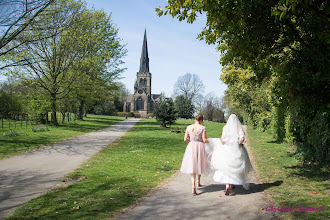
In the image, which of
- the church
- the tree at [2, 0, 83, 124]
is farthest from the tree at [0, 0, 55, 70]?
the church

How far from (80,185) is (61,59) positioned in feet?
62.3

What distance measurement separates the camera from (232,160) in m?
6.39

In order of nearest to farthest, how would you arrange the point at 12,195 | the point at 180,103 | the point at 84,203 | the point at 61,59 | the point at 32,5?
the point at 84,203 → the point at 12,195 → the point at 32,5 → the point at 61,59 → the point at 180,103

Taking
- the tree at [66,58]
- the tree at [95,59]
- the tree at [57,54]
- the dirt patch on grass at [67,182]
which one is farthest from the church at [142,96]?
the dirt patch on grass at [67,182]

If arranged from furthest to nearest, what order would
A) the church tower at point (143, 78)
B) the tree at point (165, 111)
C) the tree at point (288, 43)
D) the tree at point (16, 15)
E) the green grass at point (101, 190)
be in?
the church tower at point (143, 78), the tree at point (165, 111), the tree at point (16, 15), the tree at point (288, 43), the green grass at point (101, 190)

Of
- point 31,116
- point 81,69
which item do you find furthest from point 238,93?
point 31,116

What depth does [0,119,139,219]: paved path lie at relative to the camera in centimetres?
594

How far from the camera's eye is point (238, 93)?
2430 centimetres

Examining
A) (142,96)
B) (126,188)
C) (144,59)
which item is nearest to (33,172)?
(126,188)

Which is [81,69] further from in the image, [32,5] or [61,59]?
[32,5]

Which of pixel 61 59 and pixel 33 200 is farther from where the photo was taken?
pixel 61 59

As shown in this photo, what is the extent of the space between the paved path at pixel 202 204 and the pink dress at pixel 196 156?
1.77 ft

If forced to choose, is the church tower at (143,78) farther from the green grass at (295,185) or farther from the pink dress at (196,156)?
the pink dress at (196,156)

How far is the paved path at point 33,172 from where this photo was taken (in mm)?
5941
